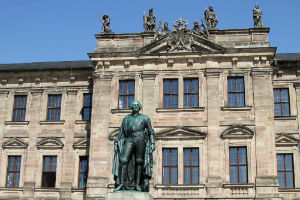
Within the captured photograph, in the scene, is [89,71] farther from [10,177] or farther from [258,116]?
[258,116]

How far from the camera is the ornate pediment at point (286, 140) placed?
84.8ft

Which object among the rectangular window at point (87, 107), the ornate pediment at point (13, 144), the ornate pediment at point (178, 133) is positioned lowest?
the ornate pediment at point (13, 144)

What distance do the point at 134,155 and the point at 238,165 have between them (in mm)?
12180

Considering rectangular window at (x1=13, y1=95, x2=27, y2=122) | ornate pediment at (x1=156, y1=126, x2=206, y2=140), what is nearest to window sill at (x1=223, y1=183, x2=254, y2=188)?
ornate pediment at (x1=156, y1=126, x2=206, y2=140)

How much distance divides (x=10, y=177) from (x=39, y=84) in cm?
585

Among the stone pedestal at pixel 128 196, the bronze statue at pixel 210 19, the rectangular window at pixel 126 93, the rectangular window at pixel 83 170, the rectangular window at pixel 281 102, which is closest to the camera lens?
the stone pedestal at pixel 128 196

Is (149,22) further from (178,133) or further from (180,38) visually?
(178,133)

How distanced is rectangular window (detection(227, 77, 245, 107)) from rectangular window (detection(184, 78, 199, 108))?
1.77 metres

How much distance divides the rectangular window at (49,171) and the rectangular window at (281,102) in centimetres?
1317

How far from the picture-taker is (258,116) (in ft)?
81.0

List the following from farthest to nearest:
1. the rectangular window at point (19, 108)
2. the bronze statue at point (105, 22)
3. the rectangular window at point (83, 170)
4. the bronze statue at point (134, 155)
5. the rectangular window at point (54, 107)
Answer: the rectangular window at point (19, 108)
the rectangular window at point (54, 107)
the bronze statue at point (105, 22)
the rectangular window at point (83, 170)
the bronze statue at point (134, 155)

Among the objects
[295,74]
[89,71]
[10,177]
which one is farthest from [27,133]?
[295,74]

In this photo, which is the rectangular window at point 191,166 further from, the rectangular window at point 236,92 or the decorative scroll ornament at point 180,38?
the decorative scroll ornament at point 180,38

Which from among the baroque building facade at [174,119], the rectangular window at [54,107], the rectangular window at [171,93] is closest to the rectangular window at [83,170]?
the baroque building facade at [174,119]
